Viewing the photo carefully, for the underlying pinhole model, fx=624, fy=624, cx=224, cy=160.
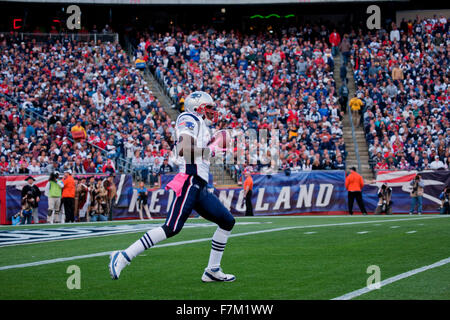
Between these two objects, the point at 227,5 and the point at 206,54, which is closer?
the point at 206,54

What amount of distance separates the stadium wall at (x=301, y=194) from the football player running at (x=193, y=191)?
14.7 m

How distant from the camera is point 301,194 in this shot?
72.9 ft

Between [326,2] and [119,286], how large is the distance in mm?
29773

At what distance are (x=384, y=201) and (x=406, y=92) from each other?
8116 mm

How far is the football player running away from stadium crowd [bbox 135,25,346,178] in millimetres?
15635

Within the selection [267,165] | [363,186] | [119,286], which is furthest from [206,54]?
[119,286]

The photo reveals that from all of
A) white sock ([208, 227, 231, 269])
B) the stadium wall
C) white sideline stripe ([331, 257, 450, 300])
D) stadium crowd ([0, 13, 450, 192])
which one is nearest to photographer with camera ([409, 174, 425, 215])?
the stadium wall

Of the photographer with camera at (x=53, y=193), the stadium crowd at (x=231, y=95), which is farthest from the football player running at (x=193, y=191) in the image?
the stadium crowd at (x=231, y=95)

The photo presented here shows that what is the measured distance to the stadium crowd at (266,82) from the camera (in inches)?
950

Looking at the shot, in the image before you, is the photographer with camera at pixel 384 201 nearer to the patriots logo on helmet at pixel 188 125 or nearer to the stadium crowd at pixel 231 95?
the stadium crowd at pixel 231 95

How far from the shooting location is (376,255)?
29.5ft

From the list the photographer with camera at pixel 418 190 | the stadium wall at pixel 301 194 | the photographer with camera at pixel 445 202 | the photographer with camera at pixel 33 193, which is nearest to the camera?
the photographer with camera at pixel 33 193

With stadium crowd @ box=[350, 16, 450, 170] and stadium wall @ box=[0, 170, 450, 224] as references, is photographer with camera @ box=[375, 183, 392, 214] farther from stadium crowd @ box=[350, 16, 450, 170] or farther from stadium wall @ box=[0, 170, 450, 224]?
stadium crowd @ box=[350, 16, 450, 170]
